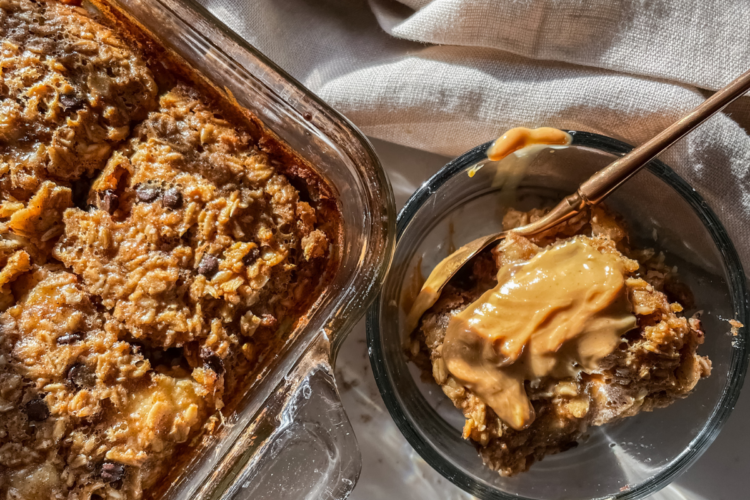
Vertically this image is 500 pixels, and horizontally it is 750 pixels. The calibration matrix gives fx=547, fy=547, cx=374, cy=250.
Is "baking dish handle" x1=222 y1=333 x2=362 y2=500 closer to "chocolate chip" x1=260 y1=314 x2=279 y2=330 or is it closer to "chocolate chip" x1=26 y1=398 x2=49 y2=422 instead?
"chocolate chip" x1=260 y1=314 x2=279 y2=330

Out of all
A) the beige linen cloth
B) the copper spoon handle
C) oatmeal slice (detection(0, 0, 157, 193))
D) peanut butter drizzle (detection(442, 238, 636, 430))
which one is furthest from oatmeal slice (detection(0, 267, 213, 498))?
the copper spoon handle

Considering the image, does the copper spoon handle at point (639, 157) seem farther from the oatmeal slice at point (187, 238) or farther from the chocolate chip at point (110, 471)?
the chocolate chip at point (110, 471)

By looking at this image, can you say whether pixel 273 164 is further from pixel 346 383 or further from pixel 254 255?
pixel 346 383

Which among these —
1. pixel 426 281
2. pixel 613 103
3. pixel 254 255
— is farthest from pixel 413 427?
pixel 613 103

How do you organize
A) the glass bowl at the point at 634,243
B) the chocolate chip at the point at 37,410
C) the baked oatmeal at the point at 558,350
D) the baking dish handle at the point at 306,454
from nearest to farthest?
the chocolate chip at the point at 37,410
the baking dish handle at the point at 306,454
the baked oatmeal at the point at 558,350
the glass bowl at the point at 634,243

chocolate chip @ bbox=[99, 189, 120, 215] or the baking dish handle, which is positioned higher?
chocolate chip @ bbox=[99, 189, 120, 215]

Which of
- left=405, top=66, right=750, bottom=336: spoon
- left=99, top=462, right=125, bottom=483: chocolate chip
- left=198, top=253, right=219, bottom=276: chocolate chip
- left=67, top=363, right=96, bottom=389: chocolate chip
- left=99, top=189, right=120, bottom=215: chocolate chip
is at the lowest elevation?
left=99, top=462, right=125, bottom=483: chocolate chip

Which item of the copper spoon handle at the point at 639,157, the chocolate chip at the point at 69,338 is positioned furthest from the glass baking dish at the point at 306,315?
the copper spoon handle at the point at 639,157
